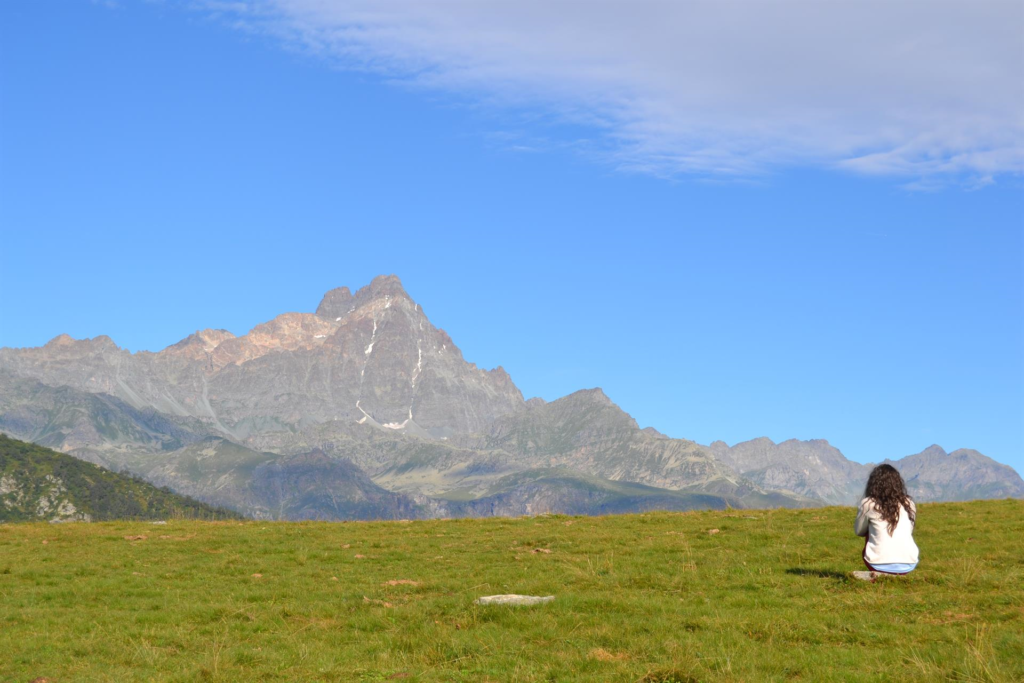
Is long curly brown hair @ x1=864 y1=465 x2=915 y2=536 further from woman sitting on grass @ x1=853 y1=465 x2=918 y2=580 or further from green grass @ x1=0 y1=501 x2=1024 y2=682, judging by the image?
green grass @ x1=0 y1=501 x2=1024 y2=682

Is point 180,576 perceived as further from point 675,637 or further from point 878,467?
point 878,467

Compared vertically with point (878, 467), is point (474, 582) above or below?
below

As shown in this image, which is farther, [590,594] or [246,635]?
[590,594]

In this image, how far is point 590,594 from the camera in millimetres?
24750

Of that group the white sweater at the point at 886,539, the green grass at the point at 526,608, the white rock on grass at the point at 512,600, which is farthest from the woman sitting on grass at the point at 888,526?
the white rock on grass at the point at 512,600

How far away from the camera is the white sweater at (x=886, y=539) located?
2516 cm

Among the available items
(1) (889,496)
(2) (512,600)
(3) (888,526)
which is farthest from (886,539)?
(2) (512,600)

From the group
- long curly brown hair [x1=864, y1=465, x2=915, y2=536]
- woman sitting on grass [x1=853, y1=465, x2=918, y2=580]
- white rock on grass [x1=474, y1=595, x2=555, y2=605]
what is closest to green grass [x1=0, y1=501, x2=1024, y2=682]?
white rock on grass [x1=474, y1=595, x2=555, y2=605]

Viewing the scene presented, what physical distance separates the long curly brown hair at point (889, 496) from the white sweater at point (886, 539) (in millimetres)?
105

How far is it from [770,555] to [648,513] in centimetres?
1581

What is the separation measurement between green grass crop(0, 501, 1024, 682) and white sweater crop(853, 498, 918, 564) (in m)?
0.72

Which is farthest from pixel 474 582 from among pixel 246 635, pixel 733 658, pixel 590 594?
pixel 733 658

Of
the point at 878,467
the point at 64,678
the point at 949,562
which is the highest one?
the point at 878,467

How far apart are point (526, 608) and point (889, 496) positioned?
10304mm
